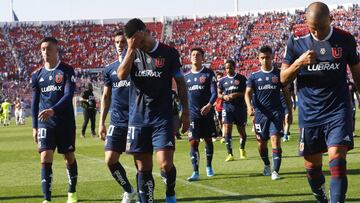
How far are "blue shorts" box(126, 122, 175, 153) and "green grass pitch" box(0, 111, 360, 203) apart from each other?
8.01 feet

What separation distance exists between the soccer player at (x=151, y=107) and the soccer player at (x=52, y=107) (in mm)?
2137

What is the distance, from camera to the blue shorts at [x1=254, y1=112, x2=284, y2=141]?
12.2 metres

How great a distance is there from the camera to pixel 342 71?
718cm

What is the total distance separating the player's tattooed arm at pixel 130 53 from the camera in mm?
7152

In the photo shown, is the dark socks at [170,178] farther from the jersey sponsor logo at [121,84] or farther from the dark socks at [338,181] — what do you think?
the jersey sponsor logo at [121,84]

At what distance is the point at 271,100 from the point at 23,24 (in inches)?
2715

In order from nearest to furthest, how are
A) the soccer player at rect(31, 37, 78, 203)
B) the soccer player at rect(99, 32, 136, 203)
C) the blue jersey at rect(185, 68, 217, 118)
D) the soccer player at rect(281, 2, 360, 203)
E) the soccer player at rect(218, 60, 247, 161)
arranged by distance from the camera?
1. the soccer player at rect(281, 2, 360, 203)
2. the soccer player at rect(99, 32, 136, 203)
3. the soccer player at rect(31, 37, 78, 203)
4. the blue jersey at rect(185, 68, 217, 118)
5. the soccer player at rect(218, 60, 247, 161)

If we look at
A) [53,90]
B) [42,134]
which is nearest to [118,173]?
[42,134]

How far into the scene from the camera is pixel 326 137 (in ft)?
23.8

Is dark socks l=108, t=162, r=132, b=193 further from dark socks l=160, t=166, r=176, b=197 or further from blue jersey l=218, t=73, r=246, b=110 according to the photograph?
blue jersey l=218, t=73, r=246, b=110

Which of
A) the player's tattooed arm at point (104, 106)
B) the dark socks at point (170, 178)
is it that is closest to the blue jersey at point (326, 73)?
the dark socks at point (170, 178)

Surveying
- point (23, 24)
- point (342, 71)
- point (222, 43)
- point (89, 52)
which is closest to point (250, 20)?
point (222, 43)

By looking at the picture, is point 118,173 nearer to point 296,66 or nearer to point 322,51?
point 296,66

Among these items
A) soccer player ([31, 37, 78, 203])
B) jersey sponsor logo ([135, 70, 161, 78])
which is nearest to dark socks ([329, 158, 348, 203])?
jersey sponsor logo ([135, 70, 161, 78])
